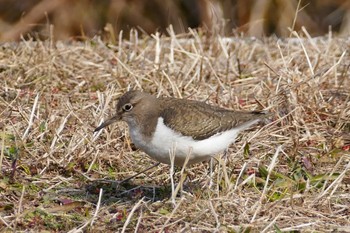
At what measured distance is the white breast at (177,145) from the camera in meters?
5.84

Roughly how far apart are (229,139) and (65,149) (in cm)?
125

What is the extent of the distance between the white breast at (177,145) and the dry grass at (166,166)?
0.16 m

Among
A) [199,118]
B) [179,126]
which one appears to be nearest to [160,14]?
[199,118]

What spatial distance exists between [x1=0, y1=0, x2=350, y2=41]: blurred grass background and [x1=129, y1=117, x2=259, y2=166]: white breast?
6893 mm

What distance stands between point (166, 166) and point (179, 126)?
0.72 m

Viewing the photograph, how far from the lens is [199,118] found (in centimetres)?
612

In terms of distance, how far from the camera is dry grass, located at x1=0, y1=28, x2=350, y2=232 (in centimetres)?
564

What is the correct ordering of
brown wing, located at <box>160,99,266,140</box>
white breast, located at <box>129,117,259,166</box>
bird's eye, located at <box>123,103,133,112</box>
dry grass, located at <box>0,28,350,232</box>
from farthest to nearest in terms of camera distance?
1. bird's eye, located at <box>123,103,133,112</box>
2. brown wing, located at <box>160,99,266,140</box>
3. white breast, located at <box>129,117,259,166</box>
4. dry grass, located at <box>0,28,350,232</box>

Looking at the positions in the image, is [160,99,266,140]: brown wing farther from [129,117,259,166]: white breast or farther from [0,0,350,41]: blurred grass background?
[0,0,350,41]: blurred grass background

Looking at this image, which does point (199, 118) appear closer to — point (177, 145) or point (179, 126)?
point (179, 126)

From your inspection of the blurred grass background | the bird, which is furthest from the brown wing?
the blurred grass background

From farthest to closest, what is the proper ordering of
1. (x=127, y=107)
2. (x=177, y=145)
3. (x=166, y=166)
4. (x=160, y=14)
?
(x=160, y=14), (x=166, y=166), (x=127, y=107), (x=177, y=145)

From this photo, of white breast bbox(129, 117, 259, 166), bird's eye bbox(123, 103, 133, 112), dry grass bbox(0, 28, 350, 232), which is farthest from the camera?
bird's eye bbox(123, 103, 133, 112)

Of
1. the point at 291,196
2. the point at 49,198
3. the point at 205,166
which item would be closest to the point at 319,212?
the point at 291,196
